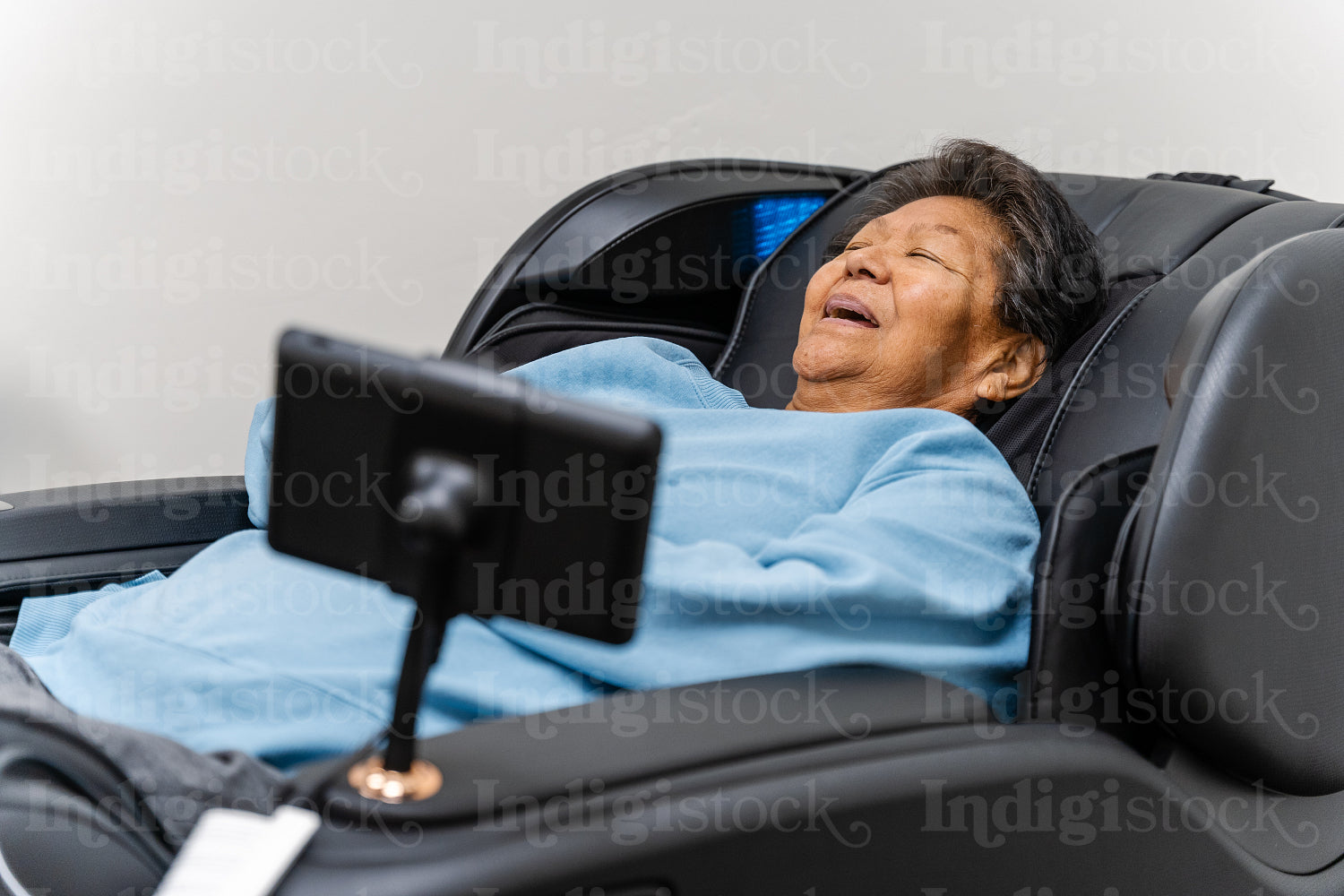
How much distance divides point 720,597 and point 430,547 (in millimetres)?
411

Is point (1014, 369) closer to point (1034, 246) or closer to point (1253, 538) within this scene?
point (1034, 246)

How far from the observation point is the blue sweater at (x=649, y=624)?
0.96 metres

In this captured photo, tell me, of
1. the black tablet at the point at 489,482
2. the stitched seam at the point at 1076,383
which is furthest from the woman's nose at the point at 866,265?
the black tablet at the point at 489,482

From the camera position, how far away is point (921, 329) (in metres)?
1.45

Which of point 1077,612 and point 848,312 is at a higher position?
point 848,312

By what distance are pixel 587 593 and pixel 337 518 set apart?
160 mm

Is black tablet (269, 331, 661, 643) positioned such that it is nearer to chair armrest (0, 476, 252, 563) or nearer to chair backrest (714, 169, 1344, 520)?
chair backrest (714, 169, 1344, 520)

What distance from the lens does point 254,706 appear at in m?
0.95

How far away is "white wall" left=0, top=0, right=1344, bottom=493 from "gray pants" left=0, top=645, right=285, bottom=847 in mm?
1327

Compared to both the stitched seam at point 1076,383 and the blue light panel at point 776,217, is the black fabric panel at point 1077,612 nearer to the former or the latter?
the stitched seam at point 1076,383

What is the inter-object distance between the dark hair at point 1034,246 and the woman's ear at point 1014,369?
0.02 meters

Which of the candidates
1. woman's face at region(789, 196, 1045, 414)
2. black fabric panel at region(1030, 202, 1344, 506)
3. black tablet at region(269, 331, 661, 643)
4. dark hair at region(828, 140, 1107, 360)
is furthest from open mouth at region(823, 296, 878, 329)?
black tablet at region(269, 331, 661, 643)

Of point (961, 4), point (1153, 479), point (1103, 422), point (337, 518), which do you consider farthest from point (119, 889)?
point (961, 4)

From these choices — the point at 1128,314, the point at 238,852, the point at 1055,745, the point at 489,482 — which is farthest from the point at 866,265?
the point at 238,852
